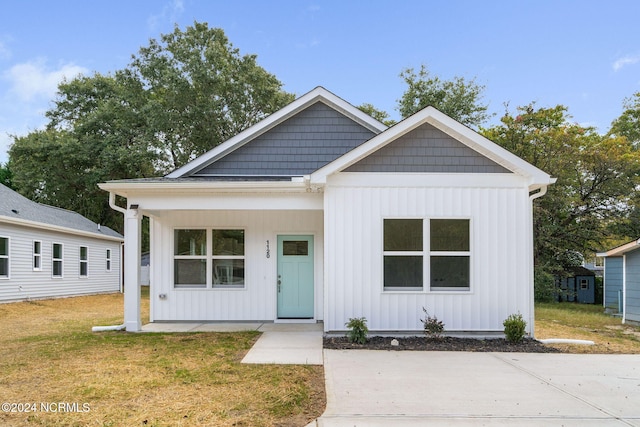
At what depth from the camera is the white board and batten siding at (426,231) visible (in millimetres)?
8398

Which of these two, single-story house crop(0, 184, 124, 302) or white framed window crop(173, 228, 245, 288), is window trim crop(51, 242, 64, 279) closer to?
single-story house crop(0, 184, 124, 302)

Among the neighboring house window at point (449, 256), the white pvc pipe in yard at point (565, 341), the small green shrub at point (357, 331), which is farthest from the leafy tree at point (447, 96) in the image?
the small green shrub at point (357, 331)

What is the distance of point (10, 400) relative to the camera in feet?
15.8

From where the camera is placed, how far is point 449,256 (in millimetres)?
8516

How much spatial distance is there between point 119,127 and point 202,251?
21.8m

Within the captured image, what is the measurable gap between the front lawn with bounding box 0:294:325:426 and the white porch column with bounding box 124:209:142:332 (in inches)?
18.1

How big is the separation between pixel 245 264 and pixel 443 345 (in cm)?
477

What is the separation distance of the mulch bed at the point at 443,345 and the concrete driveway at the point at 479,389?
31 centimetres

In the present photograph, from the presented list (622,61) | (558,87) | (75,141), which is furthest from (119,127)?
(622,61)

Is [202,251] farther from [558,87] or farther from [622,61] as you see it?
[622,61]

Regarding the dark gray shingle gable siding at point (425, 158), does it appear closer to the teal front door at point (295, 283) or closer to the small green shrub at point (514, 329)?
the small green shrub at point (514, 329)

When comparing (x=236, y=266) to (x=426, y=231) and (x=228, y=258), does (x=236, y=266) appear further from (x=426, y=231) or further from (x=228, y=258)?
(x=426, y=231)

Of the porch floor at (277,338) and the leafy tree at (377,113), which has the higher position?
the leafy tree at (377,113)

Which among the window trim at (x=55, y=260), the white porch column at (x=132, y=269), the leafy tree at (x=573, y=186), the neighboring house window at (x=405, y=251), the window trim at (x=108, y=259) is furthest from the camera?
the window trim at (x=108, y=259)
